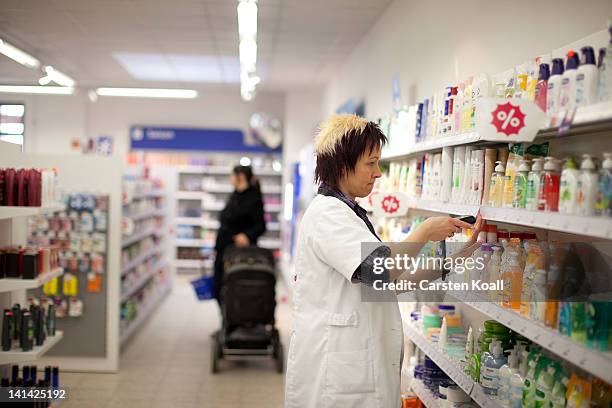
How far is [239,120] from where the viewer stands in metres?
14.1

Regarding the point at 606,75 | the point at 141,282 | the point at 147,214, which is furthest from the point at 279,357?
the point at 606,75

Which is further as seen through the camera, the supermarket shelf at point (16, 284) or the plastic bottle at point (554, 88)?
the supermarket shelf at point (16, 284)

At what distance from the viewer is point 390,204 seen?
155 inches

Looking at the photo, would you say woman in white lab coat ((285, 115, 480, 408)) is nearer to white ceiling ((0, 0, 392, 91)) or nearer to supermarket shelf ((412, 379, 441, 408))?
supermarket shelf ((412, 379, 441, 408))

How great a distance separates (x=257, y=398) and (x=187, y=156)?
9.21 m

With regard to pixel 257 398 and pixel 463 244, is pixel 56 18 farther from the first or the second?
pixel 463 244

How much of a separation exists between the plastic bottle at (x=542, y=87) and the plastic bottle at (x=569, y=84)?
11 cm

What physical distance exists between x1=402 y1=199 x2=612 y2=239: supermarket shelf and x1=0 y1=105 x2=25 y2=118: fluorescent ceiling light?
3362 mm

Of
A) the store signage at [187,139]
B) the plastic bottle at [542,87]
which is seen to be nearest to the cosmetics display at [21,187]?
the plastic bottle at [542,87]

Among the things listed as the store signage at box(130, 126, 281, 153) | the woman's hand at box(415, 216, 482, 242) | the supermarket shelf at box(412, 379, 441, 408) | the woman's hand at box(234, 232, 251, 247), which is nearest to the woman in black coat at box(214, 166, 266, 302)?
the woman's hand at box(234, 232, 251, 247)

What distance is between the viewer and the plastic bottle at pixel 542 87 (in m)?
2.33

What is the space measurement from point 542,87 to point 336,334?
3.89 feet

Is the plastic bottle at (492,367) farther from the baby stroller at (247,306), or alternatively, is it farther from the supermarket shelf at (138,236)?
the supermarket shelf at (138,236)

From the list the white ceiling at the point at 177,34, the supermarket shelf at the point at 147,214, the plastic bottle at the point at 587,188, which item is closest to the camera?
the plastic bottle at the point at 587,188
